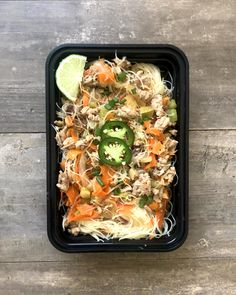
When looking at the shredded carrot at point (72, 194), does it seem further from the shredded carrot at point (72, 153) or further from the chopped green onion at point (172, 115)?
the chopped green onion at point (172, 115)

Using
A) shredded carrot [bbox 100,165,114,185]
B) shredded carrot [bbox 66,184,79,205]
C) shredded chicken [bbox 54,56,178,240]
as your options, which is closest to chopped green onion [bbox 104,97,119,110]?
shredded chicken [bbox 54,56,178,240]

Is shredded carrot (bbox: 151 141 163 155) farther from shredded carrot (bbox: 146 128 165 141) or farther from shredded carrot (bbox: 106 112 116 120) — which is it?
shredded carrot (bbox: 106 112 116 120)

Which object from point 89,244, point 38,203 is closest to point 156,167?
point 89,244

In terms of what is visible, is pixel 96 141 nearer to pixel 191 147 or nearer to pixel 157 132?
pixel 157 132

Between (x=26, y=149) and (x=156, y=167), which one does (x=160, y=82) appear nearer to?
(x=156, y=167)

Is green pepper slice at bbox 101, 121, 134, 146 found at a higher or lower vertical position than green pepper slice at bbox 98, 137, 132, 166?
higher

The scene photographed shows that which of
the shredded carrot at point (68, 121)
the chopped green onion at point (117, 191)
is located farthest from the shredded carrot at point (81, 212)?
the shredded carrot at point (68, 121)
